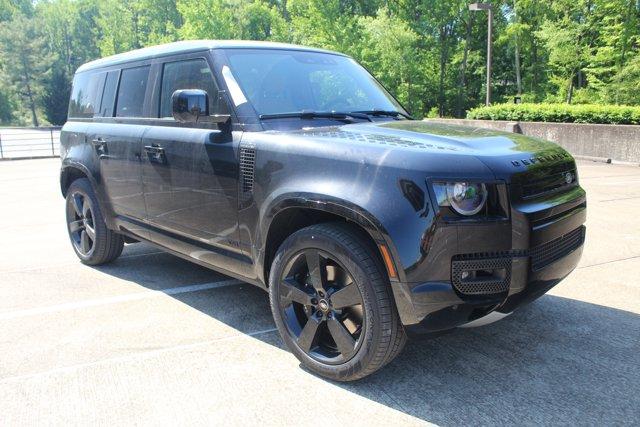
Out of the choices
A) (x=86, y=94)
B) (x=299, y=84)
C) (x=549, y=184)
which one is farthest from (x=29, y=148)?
(x=549, y=184)

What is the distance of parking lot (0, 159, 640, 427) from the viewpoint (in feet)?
9.34

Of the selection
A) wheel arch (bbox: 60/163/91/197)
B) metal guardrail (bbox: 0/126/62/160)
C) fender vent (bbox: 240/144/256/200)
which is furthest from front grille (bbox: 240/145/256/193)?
metal guardrail (bbox: 0/126/62/160)

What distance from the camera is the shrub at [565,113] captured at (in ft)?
51.3

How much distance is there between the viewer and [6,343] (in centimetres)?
377

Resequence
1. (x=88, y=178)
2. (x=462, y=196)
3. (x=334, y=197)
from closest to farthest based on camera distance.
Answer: (x=462, y=196) → (x=334, y=197) → (x=88, y=178)

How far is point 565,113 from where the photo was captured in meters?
17.5

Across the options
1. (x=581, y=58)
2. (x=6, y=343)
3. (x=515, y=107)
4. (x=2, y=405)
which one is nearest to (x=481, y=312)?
(x=2, y=405)

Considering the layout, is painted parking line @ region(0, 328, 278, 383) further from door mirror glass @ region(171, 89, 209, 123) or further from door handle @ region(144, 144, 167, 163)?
door mirror glass @ region(171, 89, 209, 123)

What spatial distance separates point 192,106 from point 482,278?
2.01m

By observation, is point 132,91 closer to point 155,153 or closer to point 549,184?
point 155,153

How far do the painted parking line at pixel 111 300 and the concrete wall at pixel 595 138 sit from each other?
10247 millimetres

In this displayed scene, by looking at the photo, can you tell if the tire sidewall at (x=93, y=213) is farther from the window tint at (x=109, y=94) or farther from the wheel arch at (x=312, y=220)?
the wheel arch at (x=312, y=220)

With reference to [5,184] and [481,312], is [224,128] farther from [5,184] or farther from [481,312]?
[5,184]

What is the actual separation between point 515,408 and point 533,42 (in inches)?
1696
